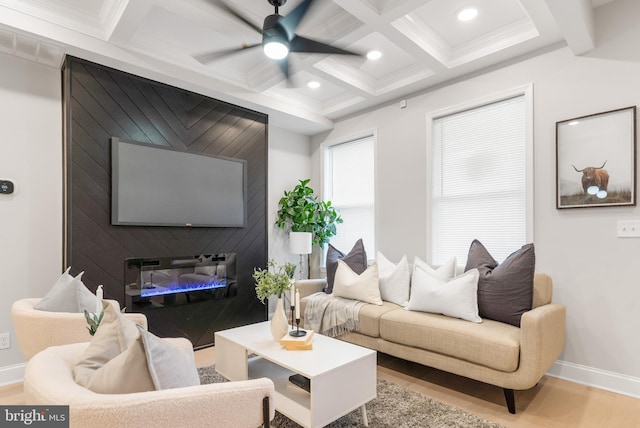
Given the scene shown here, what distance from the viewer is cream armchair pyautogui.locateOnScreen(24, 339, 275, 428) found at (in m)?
0.89

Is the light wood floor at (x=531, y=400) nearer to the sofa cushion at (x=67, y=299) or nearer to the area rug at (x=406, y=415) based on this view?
the area rug at (x=406, y=415)

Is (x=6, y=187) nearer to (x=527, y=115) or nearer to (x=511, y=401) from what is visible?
(x=511, y=401)

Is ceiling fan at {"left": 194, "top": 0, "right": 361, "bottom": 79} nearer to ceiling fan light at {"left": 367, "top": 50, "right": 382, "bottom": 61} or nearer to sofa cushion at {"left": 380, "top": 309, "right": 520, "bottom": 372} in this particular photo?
ceiling fan light at {"left": 367, "top": 50, "right": 382, "bottom": 61}

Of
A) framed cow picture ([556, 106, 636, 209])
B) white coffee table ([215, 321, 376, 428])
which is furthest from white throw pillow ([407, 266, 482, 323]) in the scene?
framed cow picture ([556, 106, 636, 209])

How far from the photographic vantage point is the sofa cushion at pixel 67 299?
206cm

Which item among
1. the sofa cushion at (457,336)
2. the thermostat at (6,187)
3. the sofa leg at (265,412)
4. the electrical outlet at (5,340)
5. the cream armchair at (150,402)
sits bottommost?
the electrical outlet at (5,340)

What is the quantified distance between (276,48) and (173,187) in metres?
1.83

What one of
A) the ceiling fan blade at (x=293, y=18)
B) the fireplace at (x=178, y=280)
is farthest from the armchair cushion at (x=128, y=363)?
the fireplace at (x=178, y=280)

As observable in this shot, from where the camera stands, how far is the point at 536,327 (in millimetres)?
2154

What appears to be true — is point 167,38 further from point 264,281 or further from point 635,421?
point 635,421

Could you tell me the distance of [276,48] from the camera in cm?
235

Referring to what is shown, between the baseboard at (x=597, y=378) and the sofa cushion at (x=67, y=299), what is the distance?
3.57 meters

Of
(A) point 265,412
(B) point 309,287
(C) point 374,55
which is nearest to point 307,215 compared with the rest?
(B) point 309,287

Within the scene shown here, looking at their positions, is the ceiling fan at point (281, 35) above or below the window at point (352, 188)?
above
